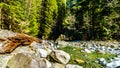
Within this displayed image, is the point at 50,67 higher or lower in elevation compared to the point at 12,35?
lower

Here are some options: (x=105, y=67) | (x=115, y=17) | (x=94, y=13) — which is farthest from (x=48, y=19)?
(x=105, y=67)

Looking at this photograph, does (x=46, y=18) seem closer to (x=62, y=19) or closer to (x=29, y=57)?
(x=62, y=19)

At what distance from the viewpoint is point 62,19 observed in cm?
4781

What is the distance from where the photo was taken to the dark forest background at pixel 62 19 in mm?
35281

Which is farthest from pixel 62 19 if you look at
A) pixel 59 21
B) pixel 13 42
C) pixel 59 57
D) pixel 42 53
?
pixel 59 57

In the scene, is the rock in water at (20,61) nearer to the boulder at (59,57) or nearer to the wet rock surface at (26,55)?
the wet rock surface at (26,55)

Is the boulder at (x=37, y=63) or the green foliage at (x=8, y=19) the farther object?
the green foliage at (x=8, y=19)

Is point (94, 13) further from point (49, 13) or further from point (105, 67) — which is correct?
point (105, 67)

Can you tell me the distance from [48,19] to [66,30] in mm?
3703

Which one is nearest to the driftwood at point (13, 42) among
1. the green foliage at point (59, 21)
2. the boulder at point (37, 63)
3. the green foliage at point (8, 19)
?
the boulder at point (37, 63)

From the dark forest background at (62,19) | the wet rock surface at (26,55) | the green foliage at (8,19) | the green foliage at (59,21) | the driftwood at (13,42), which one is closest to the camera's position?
the wet rock surface at (26,55)

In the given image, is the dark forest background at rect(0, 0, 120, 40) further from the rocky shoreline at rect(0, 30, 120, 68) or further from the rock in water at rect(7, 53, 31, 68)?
the rock in water at rect(7, 53, 31, 68)

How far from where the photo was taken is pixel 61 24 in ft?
157

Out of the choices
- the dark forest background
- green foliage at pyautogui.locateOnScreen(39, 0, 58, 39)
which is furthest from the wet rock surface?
green foliage at pyautogui.locateOnScreen(39, 0, 58, 39)
